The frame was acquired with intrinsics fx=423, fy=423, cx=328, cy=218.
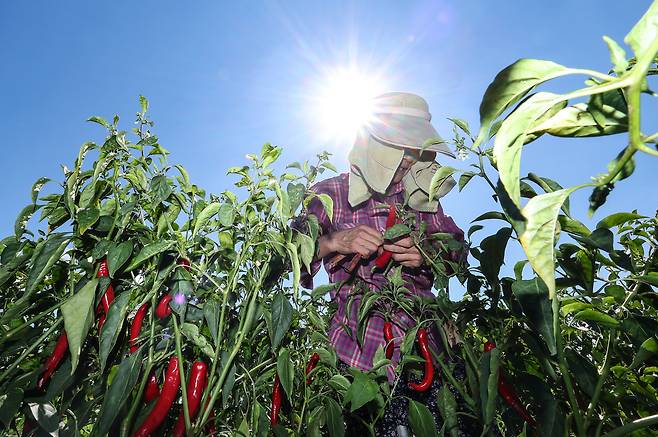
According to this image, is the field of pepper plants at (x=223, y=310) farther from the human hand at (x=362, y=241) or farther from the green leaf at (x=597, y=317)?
the human hand at (x=362, y=241)

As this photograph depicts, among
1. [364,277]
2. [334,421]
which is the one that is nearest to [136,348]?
[334,421]

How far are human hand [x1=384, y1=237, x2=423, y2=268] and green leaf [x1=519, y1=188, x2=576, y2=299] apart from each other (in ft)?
3.74

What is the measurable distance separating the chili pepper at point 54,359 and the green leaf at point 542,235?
3.64 feet

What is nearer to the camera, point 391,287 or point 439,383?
point 391,287

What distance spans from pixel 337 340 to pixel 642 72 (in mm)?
1857

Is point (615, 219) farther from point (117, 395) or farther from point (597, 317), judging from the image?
point (117, 395)

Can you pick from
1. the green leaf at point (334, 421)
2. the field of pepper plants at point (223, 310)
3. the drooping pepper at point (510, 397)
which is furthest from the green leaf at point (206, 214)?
the drooping pepper at point (510, 397)

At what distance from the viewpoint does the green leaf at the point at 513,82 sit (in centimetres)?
40

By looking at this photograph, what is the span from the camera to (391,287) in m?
1.53

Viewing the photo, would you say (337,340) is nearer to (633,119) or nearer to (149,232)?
(149,232)

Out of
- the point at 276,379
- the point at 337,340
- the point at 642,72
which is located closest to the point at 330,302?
the point at 337,340

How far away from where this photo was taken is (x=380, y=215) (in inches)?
86.0

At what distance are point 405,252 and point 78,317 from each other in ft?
3.58

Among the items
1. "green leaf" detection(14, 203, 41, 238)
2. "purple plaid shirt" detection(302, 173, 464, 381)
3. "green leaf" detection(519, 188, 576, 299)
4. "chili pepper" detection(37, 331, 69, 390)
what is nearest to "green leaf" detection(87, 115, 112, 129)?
"green leaf" detection(14, 203, 41, 238)
